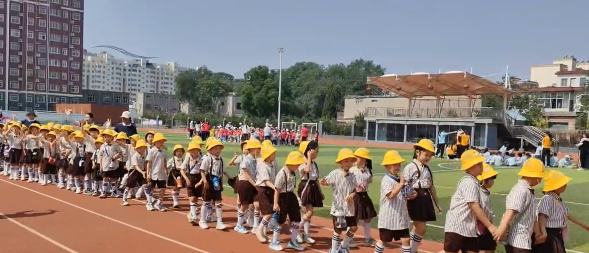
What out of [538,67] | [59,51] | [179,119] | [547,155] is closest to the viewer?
[547,155]

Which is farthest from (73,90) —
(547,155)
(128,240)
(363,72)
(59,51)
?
(128,240)

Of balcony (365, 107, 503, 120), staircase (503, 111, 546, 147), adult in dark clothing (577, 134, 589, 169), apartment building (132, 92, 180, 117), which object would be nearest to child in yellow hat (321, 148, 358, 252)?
adult in dark clothing (577, 134, 589, 169)

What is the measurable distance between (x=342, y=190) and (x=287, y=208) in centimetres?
106

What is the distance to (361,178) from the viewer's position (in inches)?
273

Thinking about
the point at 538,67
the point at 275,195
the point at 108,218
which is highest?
the point at 538,67

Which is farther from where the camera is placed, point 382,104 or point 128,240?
point 382,104

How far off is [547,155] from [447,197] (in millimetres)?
11820

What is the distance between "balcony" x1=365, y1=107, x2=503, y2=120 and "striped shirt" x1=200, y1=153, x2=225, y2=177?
3169cm

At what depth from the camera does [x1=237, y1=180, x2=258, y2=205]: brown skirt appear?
27.4ft

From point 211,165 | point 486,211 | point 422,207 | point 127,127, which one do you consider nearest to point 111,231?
point 211,165

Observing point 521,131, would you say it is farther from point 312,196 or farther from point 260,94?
point 260,94

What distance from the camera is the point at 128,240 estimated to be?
785 centimetres

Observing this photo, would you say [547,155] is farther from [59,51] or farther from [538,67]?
[59,51]

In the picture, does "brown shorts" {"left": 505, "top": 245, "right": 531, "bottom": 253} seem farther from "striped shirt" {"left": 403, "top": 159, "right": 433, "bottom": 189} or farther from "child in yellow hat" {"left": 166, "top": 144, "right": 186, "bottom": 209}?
"child in yellow hat" {"left": 166, "top": 144, "right": 186, "bottom": 209}
